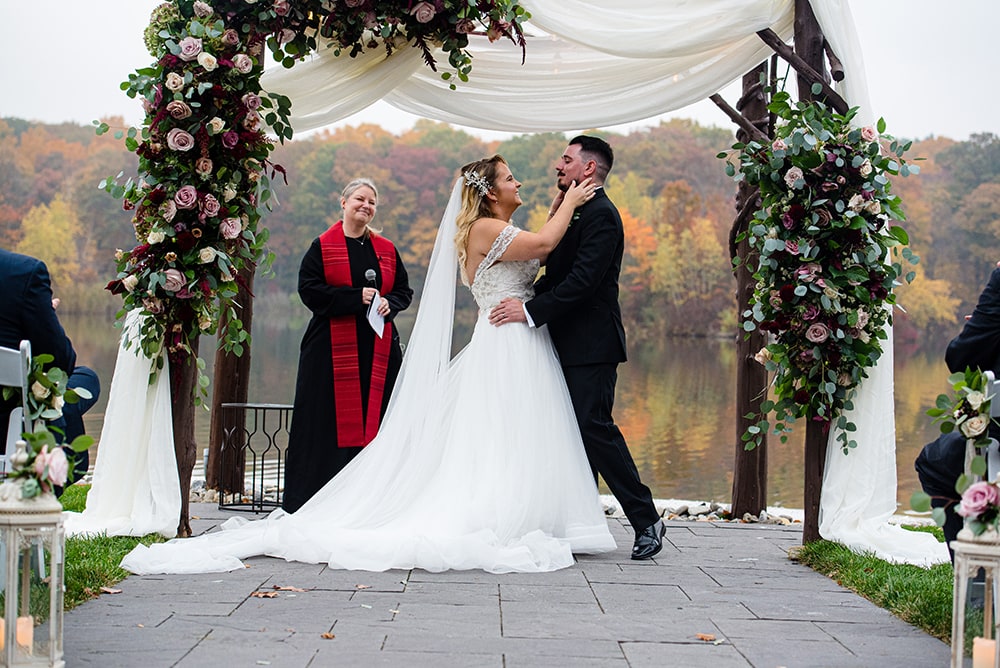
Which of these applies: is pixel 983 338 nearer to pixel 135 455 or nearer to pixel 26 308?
pixel 26 308

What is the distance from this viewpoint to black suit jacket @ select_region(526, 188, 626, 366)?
470cm

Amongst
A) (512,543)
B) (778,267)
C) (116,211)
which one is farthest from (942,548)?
(116,211)

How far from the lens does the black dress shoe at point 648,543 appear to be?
4652 millimetres

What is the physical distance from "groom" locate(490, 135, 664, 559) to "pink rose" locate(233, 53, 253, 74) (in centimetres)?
149

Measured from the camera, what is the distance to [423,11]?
4715mm

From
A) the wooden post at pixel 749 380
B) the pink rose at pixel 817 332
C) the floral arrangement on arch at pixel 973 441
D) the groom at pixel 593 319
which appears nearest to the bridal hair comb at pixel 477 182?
the groom at pixel 593 319

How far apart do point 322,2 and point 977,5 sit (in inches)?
1603

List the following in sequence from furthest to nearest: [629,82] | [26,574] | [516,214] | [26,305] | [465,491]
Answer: [516,214] < [629,82] < [465,491] < [26,305] < [26,574]

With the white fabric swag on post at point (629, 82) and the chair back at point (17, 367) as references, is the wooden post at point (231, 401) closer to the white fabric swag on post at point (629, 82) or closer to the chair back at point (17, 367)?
the white fabric swag on post at point (629, 82)

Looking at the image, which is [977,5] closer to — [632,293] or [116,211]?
[632,293]

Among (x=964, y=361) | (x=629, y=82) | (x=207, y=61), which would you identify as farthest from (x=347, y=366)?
(x=964, y=361)

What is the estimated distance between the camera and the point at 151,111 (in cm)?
476

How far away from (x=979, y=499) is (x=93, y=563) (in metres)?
3.04

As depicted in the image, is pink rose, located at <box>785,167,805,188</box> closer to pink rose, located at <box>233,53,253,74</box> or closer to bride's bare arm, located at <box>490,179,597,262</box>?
bride's bare arm, located at <box>490,179,597,262</box>
